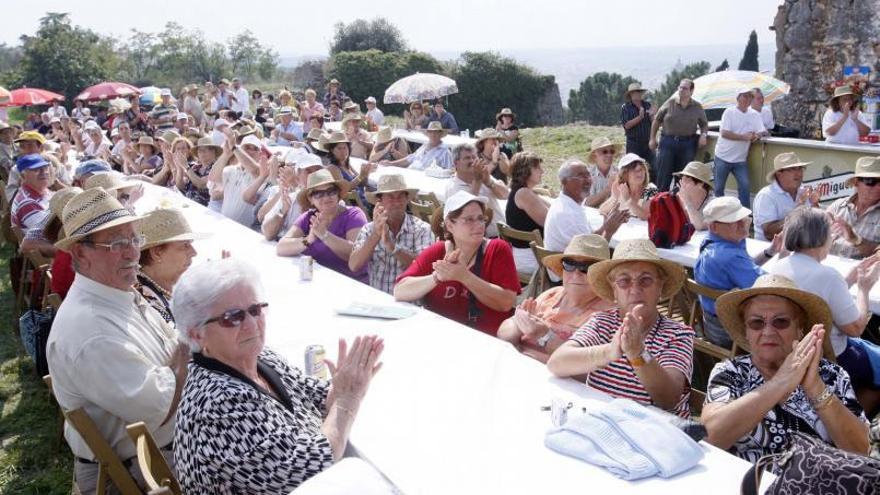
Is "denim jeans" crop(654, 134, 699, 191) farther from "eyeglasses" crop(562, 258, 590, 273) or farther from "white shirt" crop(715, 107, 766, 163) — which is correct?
"eyeglasses" crop(562, 258, 590, 273)

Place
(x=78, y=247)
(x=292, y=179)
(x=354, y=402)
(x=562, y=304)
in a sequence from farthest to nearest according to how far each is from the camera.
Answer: (x=292, y=179) → (x=562, y=304) → (x=78, y=247) → (x=354, y=402)

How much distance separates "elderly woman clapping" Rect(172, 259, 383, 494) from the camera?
7.34 ft

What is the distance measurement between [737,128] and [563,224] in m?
5.55

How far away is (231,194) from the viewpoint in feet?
24.3

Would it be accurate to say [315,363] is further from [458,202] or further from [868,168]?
[868,168]

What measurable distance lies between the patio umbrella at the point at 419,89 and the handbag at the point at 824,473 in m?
15.4

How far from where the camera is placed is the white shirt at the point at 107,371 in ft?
9.33

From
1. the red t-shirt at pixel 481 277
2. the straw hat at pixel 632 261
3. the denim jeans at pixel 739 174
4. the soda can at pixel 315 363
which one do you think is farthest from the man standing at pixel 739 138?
the soda can at pixel 315 363

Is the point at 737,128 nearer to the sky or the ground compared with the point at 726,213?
nearer to the ground

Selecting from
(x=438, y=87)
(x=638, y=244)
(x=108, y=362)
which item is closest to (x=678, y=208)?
(x=638, y=244)

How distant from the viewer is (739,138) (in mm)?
10070

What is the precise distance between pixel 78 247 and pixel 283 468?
1653 mm

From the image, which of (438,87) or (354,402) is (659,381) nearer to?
(354,402)

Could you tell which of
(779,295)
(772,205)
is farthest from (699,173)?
(779,295)
